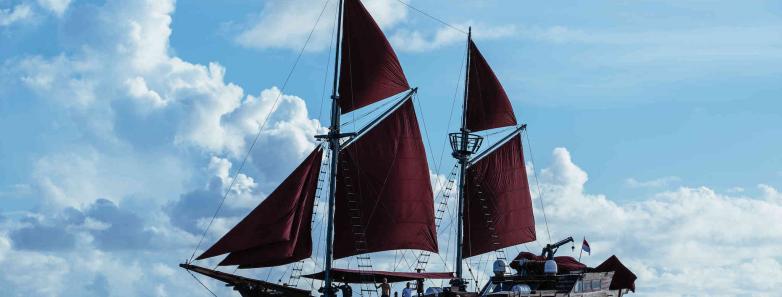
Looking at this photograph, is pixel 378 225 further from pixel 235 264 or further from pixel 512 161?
pixel 512 161

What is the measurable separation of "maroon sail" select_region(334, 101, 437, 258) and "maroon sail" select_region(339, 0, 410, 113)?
9.94 feet

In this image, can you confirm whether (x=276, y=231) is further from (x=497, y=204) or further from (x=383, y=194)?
(x=497, y=204)

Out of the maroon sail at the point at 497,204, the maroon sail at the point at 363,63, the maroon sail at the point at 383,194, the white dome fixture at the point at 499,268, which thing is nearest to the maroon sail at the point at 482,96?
the maroon sail at the point at 497,204

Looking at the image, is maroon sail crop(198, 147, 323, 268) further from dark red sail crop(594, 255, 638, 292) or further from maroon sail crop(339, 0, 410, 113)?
dark red sail crop(594, 255, 638, 292)

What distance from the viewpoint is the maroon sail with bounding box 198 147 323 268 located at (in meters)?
91.1

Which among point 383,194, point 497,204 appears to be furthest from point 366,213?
point 497,204

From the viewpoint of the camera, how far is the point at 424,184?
101875 millimetres

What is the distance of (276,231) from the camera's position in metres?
91.6

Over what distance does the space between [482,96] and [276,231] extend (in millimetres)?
30089

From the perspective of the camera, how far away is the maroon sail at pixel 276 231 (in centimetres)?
9106

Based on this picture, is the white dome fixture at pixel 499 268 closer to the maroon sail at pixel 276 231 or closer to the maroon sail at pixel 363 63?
the maroon sail at pixel 276 231

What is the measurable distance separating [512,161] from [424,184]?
1719 cm

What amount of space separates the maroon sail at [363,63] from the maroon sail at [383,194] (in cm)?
303

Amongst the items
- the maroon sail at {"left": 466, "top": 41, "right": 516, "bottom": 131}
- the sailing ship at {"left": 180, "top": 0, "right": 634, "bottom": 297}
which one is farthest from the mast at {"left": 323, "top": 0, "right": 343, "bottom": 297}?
the maroon sail at {"left": 466, "top": 41, "right": 516, "bottom": 131}
